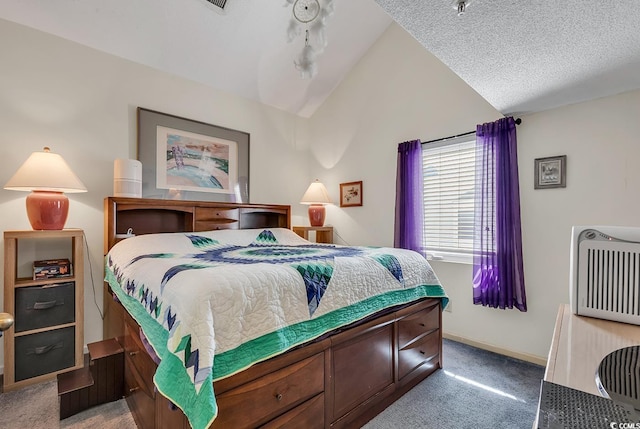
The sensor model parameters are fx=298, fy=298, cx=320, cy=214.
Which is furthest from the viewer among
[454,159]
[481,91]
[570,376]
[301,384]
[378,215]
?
[378,215]

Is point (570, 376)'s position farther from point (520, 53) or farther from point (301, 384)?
point (520, 53)

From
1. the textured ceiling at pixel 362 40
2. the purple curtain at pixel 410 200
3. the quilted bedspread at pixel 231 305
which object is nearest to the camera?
the quilted bedspread at pixel 231 305

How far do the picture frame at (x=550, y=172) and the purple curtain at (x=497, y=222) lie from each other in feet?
0.49

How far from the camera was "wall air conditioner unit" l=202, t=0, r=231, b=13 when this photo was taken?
8.36 ft

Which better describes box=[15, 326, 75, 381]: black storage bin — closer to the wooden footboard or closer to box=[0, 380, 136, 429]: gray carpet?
box=[0, 380, 136, 429]: gray carpet

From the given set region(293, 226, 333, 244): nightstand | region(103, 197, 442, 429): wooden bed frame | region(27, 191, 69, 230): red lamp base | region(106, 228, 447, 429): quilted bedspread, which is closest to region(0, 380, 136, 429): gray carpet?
region(103, 197, 442, 429): wooden bed frame

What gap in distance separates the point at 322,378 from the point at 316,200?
2398 mm

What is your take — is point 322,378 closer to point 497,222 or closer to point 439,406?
point 439,406

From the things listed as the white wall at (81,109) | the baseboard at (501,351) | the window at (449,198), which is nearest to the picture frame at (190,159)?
the white wall at (81,109)

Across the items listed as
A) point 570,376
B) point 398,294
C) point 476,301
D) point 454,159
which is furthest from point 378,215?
point 570,376

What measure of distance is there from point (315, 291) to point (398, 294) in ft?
2.30

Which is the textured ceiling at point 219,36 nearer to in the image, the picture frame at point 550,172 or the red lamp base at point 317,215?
the red lamp base at point 317,215

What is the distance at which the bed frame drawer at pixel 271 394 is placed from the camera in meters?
1.09

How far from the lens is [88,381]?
1782mm
